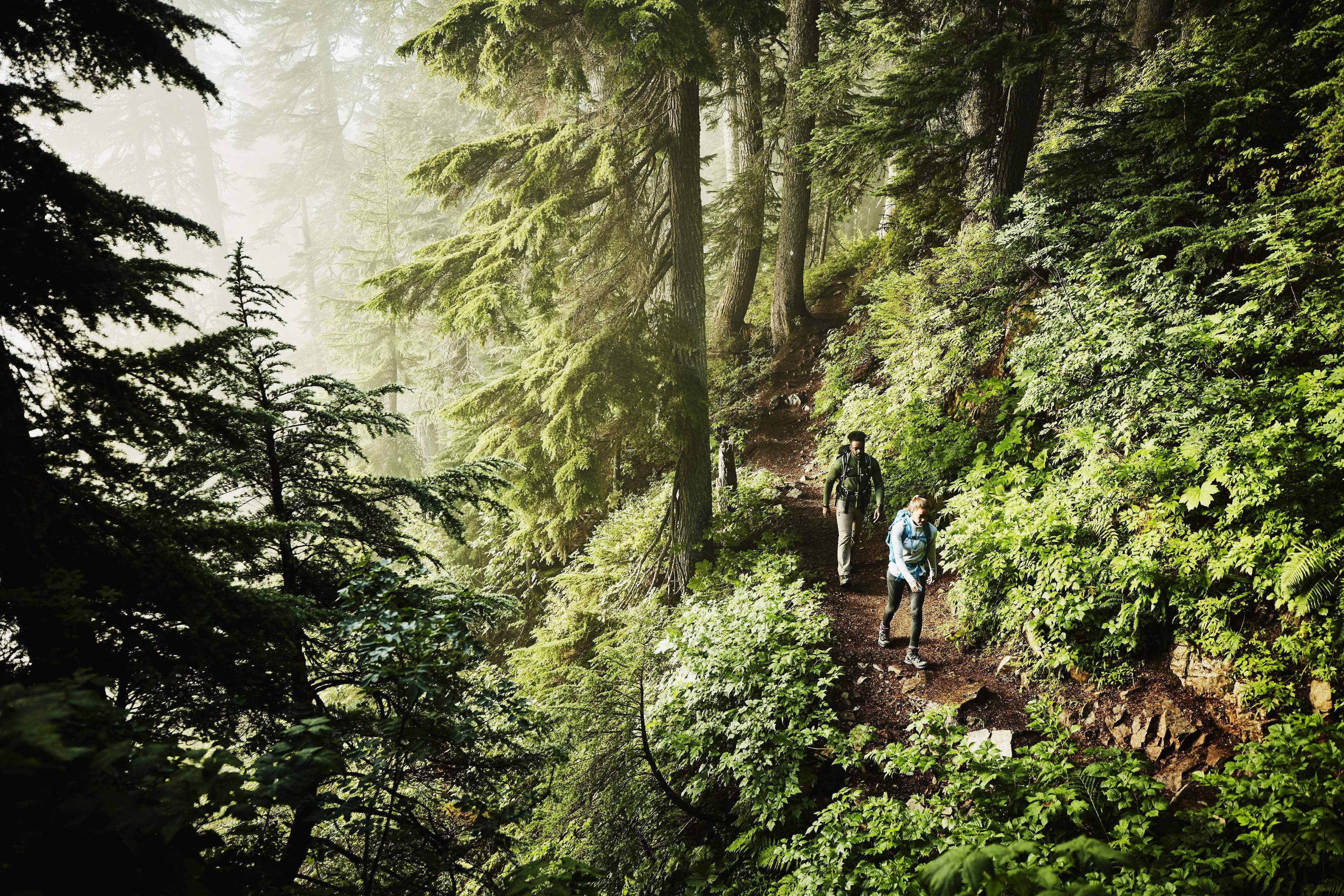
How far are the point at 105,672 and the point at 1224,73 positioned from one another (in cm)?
1080

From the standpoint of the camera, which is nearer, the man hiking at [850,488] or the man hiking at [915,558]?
the man hiking at [915,558]

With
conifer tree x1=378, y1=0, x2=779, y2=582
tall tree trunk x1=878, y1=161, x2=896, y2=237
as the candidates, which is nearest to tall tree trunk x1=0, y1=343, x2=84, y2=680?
conifer tree x1=378, y1=0, x2=779, y2=582

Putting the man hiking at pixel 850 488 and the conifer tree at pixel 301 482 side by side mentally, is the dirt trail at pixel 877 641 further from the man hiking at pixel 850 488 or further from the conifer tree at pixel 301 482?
the conifer tree at pixel 301 482

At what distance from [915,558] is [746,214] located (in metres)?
9.88

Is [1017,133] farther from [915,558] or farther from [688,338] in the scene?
[915,558]

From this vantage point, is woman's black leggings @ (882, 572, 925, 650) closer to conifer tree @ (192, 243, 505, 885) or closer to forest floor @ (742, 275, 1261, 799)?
forest floor @ (742, 275, 1261, 799)

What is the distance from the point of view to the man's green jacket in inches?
292

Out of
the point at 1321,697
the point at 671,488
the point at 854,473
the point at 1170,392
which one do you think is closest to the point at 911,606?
the point at 854,473

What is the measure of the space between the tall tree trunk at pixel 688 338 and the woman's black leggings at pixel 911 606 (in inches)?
112

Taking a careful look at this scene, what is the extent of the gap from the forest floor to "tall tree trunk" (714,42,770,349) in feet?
21.2

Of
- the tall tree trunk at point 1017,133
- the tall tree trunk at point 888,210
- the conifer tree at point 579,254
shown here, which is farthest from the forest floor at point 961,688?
the tall tree trunk at point 888,210

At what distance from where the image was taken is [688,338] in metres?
8.12

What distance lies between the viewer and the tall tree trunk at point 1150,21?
12.1 metres

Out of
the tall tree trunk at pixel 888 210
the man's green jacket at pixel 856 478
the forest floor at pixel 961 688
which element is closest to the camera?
the forest floor at pixel 961 688
